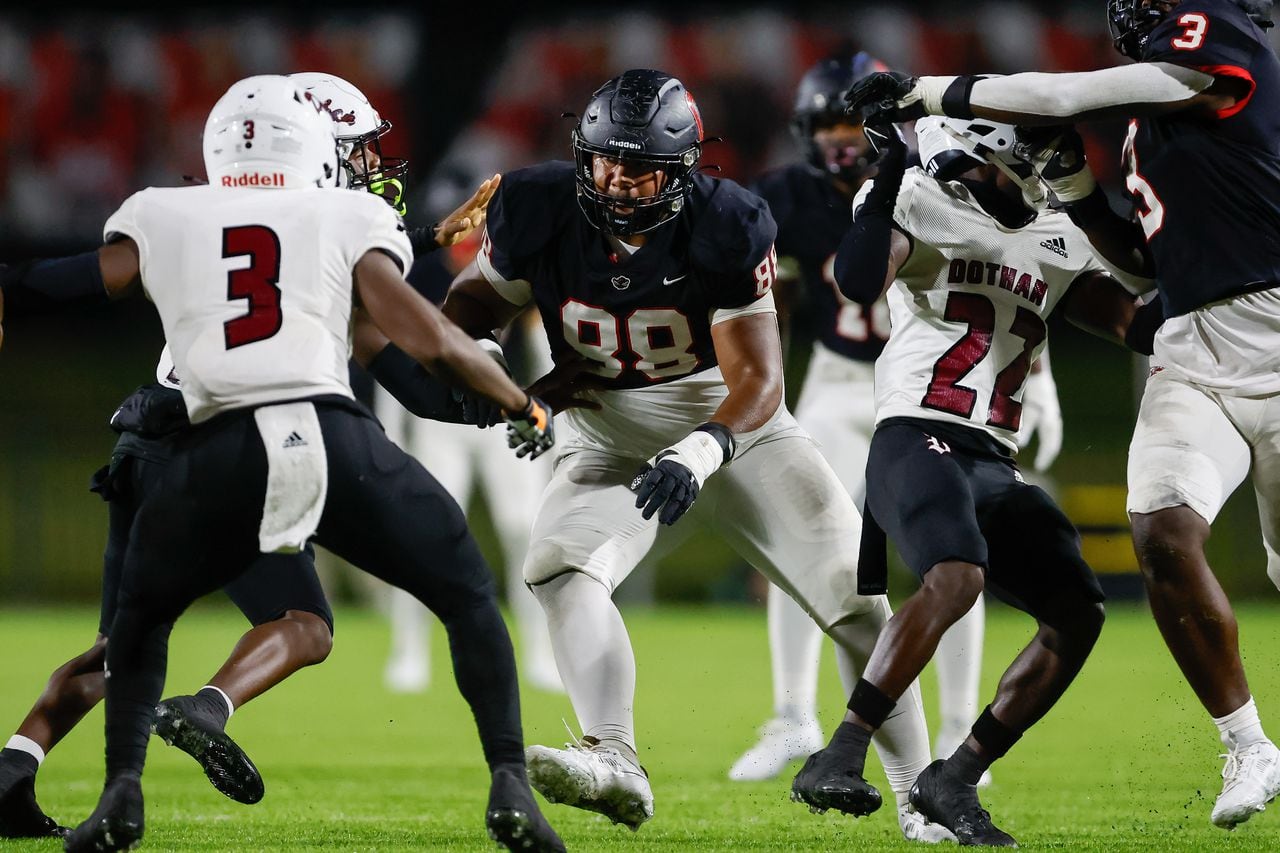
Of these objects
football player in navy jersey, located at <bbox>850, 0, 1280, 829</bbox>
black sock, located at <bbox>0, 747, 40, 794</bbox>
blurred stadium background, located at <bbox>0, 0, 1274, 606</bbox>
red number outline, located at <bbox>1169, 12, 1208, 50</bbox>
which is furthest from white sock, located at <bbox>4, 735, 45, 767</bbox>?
blurred stadium background, located at <bbox>0, 0, 1274, 606</bbox>

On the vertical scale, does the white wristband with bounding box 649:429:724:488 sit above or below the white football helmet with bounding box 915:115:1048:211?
below

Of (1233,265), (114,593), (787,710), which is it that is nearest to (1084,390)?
(787,710)

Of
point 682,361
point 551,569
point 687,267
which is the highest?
point 687,267

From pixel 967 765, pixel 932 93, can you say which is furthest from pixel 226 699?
pixel 932 93

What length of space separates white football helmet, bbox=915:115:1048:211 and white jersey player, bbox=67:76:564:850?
144 cm

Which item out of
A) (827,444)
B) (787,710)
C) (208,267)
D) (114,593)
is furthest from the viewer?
(827,444)

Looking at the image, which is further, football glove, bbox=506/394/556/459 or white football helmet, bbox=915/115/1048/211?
white football helmet, bbox=915/115/1048/211

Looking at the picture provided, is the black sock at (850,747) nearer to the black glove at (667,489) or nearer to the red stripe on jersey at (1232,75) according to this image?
the black glove at (667,489)

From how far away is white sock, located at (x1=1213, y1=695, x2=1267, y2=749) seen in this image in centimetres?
410

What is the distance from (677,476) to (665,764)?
2325 millimetres

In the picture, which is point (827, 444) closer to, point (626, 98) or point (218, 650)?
point (626, 98)

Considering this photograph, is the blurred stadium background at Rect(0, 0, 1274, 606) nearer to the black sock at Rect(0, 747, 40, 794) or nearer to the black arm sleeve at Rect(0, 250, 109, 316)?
the black sock at Rect(0, 747, 40, 794)

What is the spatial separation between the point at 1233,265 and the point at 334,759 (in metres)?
3.60

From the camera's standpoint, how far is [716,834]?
4.30 m
